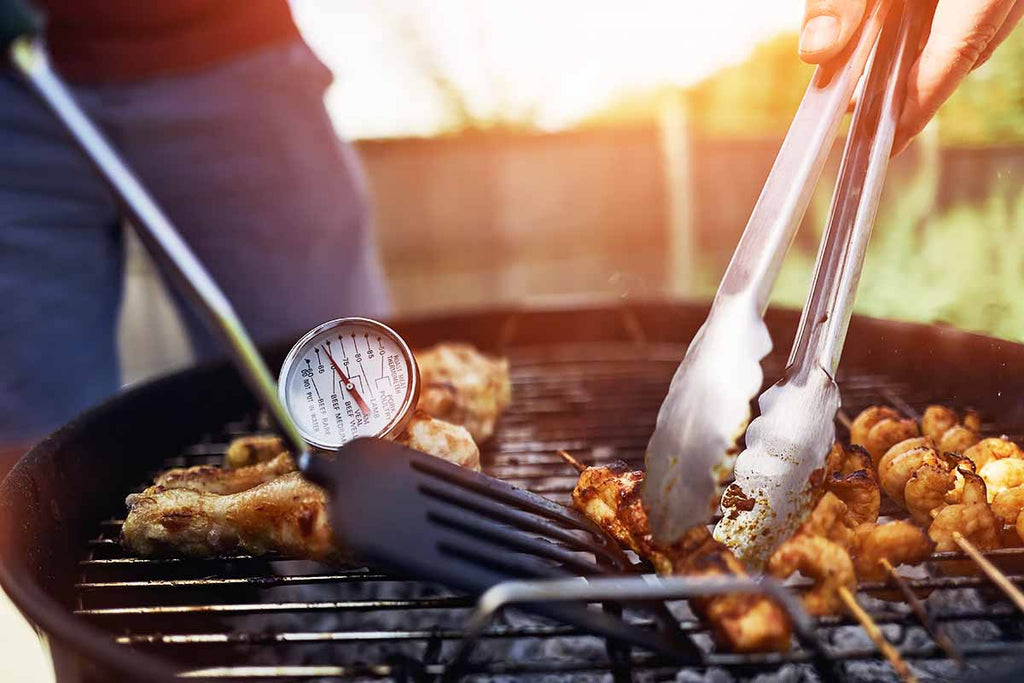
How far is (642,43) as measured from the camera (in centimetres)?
691

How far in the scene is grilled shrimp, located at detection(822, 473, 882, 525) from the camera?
171 centimetres

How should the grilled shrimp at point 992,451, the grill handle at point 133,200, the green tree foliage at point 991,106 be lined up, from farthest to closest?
the green tree foliage at point 991,106 → the grilled shrimp at point 992,451 → the grill handle at point 133,200

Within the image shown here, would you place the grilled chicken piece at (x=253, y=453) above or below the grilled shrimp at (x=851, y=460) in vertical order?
above

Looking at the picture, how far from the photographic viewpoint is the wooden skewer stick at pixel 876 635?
1.13 metres

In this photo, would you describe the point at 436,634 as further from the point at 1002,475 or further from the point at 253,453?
the point at 1002,475

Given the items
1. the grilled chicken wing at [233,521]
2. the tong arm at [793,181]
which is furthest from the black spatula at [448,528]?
the tong arm at [793,181]

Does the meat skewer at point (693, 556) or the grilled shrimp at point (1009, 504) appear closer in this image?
the meat skewer at point (693, 556)

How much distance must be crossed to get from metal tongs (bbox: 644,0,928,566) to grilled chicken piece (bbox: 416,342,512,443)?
104 centimetres

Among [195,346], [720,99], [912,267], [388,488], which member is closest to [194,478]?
[388,488]

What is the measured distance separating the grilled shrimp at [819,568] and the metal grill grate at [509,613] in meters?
0.04

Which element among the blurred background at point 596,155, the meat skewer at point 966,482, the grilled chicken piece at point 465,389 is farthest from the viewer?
the blurred background at point 596,155

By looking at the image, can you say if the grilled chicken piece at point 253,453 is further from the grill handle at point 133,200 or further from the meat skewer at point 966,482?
the meat skewer at point 966,482

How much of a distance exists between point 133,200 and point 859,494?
1547mm

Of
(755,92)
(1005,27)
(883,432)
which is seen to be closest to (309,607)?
(883,432)
